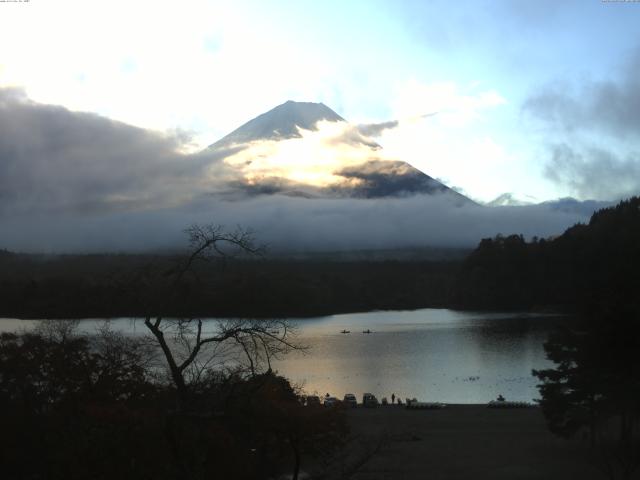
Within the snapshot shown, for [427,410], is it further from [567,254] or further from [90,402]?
[567,254]

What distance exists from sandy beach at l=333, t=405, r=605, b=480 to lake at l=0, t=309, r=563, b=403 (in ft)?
12.2

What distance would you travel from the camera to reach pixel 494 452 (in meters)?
13.1

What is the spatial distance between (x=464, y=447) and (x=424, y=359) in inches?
753

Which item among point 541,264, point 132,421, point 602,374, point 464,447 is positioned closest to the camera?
point 132,421

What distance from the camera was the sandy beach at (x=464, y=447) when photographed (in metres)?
11.3

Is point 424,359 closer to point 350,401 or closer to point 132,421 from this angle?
point 350,401

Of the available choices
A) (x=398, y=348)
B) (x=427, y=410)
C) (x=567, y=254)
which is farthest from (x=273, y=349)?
(x=567, y=254)

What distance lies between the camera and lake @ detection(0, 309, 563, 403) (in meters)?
24.0

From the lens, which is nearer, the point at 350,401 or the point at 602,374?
the point at 602,374

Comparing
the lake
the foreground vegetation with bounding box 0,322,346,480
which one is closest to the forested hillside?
the lake

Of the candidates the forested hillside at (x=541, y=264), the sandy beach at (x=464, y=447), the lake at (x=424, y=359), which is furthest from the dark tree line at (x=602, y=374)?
the forested hillside at (x=541, y=264)

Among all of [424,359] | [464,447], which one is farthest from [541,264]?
[464,447]

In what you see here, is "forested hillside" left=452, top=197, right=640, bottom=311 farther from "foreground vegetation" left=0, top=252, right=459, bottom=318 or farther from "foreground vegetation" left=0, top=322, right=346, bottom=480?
"foreground vegetation" left=0, top=322, right=346, bottom=480

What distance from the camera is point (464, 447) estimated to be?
1371cm
